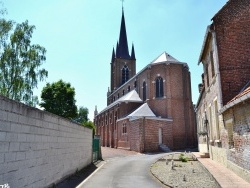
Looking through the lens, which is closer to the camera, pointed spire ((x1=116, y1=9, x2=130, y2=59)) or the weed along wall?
the weed along wall

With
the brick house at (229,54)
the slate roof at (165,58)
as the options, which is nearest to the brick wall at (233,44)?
the brick house at (229,54)

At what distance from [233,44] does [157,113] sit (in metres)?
22.8

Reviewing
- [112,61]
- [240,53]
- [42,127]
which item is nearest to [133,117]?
[240,53]

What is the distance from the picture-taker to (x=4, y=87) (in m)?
17.4

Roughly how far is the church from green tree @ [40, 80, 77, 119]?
7.56 m

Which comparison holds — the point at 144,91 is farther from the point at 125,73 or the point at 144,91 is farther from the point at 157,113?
the point at 125,73

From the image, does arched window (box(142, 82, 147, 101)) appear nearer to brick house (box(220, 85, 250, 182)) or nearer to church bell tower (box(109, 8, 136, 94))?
church bell tower (box(109, 8, 136, 94))

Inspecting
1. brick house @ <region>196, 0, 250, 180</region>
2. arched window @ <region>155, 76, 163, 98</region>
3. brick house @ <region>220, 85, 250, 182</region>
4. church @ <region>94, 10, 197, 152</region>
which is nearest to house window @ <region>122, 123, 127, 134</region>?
church @ <region>94, 10, 197, 152</region>

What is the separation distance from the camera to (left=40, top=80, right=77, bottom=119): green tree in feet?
115

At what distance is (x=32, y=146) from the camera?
243 inches

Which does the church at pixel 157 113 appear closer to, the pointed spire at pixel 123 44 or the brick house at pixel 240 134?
the pointed spire at pixel 123 44

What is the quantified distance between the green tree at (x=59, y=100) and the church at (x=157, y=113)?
756 centimetres

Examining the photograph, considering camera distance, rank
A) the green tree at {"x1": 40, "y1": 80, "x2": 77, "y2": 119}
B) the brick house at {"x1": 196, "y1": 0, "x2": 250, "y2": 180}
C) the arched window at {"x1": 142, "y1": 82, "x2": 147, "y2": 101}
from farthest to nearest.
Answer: the arched window at {"x1": 142, "y1": 82, "x2": 147, "y2": 101}, the green tree at {"x1": 40, "y1": 80, "x2": 77, "y2": 119}, the brick house at {"x1": 196, "y1": 0, "x2": 250, "y2": 180}

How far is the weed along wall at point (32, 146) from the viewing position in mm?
4887
